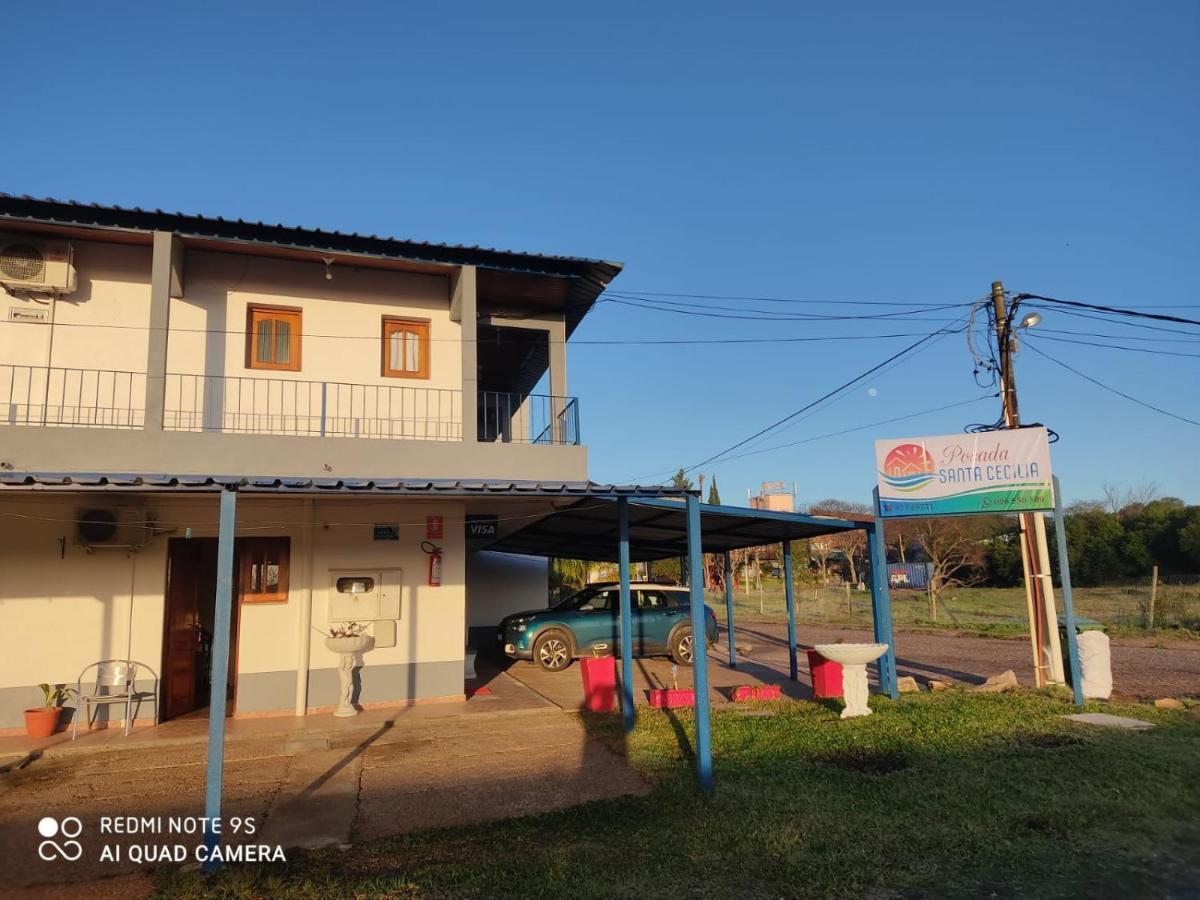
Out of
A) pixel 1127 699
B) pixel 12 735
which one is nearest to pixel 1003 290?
pixel 1127 699

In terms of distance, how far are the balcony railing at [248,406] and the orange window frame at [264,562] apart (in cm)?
134

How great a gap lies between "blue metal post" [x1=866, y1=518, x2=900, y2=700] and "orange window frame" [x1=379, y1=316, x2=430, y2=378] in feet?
21.0

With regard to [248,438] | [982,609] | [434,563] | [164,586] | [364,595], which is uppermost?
[248,438]

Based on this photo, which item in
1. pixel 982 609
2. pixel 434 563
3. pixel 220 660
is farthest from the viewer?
pixel 982 609

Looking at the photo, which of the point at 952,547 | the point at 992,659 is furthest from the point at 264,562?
the point at 952,547

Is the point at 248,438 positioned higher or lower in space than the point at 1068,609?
higher

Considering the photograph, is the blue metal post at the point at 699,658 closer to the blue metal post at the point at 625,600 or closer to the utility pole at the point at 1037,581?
the blue metal post at the point at 625,600

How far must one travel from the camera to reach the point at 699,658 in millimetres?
6469

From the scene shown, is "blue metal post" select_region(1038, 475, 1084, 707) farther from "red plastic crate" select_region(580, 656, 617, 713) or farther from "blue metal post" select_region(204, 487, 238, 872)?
"blue metal post" select_region(204, 487, 238, 872)

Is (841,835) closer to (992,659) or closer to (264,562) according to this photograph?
(264,562)

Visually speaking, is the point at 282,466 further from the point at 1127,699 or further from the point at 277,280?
the point at 1127,699

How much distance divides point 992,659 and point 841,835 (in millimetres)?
10824

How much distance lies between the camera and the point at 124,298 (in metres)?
9.48

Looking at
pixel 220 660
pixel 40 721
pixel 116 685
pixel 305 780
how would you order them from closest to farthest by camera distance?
pixel 220 660 < pixel 305 780 < pixel 40 721 < pixel 116 685
